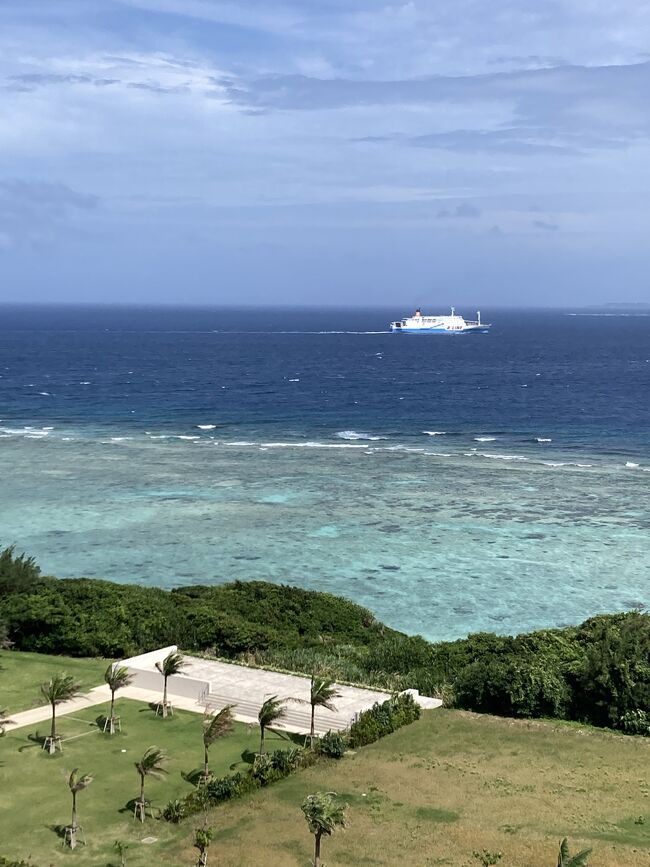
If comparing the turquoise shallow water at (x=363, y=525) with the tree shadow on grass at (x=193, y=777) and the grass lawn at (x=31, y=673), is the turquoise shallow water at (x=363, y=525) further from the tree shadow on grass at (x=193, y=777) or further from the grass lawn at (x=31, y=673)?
the tree shadow on grass at (x=193, y=777)

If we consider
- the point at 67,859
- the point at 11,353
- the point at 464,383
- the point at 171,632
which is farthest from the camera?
the point at 11,353

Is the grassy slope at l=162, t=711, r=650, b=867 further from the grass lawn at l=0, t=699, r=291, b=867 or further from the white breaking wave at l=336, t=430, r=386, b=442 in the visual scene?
the white breaking wave at l=336, t=430, r=386, b=442

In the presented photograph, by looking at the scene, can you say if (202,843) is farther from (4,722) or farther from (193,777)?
(4,722)

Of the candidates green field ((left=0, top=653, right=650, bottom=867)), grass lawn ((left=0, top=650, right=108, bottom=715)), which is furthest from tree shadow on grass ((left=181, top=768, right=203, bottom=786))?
grass lawn ((left=0, top=650, right=108, bottom=715))

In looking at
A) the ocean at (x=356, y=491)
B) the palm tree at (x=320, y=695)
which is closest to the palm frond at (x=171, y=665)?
the palm tree at (x=320, y=695)

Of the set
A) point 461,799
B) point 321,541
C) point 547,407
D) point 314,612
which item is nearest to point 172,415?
point 547,407

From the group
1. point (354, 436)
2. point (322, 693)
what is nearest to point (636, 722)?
point (322, 693)

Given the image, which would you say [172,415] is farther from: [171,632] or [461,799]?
[461,799]
